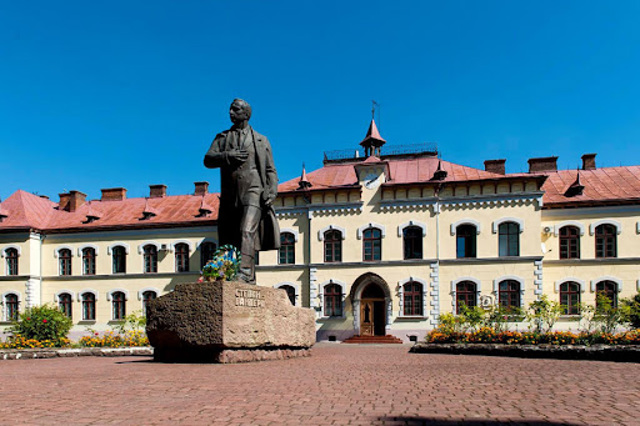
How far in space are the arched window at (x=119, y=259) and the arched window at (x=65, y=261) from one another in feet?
9.74

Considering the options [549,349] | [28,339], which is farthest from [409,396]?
[28,339]

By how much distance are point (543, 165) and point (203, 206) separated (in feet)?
66.1

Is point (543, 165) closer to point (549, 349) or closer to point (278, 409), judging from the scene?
point (549, 349)

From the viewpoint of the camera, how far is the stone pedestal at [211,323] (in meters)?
9.90

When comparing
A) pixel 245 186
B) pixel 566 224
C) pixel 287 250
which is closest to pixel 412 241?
→ pixel 287 250

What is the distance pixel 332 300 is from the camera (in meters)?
31.5

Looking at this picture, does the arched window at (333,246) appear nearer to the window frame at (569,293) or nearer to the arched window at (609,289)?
the window frame at (569,293)

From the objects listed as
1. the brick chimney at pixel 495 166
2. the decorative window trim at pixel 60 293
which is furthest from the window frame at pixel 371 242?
the decorative window trim at pixel 60 293

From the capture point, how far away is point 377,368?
10773 millimetres

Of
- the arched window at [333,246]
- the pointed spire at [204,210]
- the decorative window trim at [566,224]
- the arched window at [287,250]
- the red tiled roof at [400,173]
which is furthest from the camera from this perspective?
the pointed spire at [204,210]

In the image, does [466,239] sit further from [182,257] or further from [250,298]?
[250,298]

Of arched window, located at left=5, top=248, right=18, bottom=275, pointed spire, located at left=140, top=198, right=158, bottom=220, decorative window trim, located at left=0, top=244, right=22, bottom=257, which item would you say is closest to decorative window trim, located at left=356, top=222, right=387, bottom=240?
A: pointed spire, located at left=140, top=198, right=158, bottom=220

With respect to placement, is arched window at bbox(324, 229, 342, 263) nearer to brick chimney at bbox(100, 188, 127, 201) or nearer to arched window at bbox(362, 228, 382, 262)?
arched window at bbox(362, 228, 382, 262)

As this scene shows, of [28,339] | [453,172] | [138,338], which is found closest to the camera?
[138,338]
